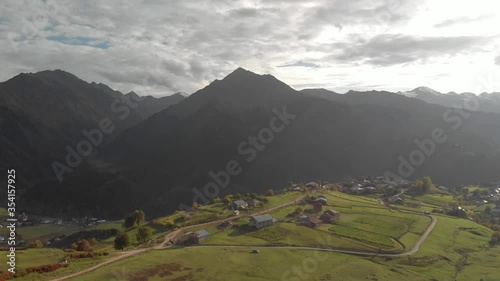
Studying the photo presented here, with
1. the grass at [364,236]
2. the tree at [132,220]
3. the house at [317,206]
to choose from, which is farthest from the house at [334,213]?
the tree at [132,220]

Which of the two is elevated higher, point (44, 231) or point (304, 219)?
point (304, 219)

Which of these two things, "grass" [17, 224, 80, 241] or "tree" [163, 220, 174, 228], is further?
"grass" [17, 224, 80, 241]

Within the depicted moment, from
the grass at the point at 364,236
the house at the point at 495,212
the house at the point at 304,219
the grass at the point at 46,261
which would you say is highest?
the grass at the point at 46,261

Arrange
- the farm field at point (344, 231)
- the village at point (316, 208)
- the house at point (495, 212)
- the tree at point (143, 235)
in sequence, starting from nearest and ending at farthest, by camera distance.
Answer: the farm field at point (344, 231)
the tree at point (143, 235)
the village at point (316, 208)
the house at point (495, 212)

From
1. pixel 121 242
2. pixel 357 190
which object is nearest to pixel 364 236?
pixel 121 242

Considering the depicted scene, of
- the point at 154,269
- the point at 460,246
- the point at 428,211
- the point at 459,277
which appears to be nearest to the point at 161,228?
the point at 154,269

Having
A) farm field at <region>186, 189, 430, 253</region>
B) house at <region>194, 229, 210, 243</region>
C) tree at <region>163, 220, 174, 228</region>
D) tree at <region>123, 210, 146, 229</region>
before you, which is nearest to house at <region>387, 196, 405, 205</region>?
farm field at <region>186, 189, 430, 253</region>

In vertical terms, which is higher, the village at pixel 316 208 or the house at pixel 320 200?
the house at pixel 320 200

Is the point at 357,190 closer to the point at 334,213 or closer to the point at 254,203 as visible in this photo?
the point at 334,213

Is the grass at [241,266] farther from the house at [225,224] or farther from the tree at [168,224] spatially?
the tree at [168,224]

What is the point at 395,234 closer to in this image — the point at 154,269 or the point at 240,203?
the point at 240,203

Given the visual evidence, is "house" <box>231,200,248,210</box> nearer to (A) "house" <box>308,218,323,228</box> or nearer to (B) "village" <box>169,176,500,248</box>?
(B) "village" <box>169,176,500,248</box>
